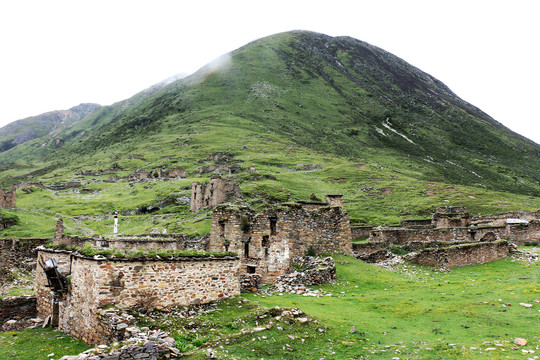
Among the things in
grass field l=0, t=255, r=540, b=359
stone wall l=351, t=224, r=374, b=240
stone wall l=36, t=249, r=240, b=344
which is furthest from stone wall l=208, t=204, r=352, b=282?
stone wall l=351, t=224, r=374, b=240

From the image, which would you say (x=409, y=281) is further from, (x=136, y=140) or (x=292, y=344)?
(x=136, y=140)

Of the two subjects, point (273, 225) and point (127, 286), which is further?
point (273, 225)

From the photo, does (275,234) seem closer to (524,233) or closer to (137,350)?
(137,350)

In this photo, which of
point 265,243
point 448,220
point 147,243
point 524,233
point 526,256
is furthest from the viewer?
point 448,220

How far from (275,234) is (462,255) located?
44.0 feet

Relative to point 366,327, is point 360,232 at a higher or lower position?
lower

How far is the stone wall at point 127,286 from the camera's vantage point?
1228 centimetres

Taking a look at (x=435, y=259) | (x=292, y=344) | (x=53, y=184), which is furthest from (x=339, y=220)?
(x=53, y=184)

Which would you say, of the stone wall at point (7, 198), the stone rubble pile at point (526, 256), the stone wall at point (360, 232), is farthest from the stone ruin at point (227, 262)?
the stone wall at point (7, 198)

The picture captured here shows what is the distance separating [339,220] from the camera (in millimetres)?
23359

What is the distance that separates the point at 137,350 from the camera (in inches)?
404

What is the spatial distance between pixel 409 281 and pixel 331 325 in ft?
33.2

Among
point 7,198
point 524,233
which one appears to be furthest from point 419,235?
point 7,198

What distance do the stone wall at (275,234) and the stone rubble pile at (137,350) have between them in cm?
1042
